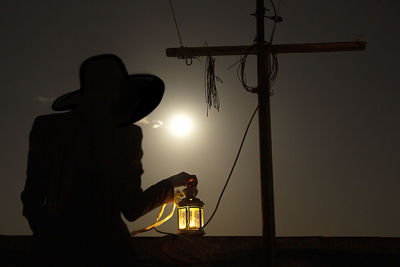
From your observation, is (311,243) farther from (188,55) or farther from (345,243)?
(188,55)

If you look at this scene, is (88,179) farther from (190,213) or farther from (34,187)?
(190,213)

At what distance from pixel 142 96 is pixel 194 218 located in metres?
2.61

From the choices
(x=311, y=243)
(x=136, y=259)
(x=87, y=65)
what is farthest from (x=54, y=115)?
(x=311, y=243)

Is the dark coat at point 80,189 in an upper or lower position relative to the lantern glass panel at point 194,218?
upper

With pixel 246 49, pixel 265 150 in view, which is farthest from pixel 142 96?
pixel 246 49

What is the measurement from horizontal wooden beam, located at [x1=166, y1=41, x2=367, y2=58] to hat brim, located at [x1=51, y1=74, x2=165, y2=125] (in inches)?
120

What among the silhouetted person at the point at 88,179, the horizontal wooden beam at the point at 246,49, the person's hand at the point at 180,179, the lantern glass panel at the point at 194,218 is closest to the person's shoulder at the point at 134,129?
the silhouetted person at the point at 88,179

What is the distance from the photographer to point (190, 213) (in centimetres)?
464

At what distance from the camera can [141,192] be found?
226 centimetres

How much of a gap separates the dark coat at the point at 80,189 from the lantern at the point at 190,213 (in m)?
2.06

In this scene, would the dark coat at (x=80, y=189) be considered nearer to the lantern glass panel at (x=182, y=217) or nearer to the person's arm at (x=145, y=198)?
the person's arm at (x=145, y=198)

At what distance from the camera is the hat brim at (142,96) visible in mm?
2396

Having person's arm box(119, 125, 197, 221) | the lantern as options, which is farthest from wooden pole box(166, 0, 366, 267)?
person's arm box(119, 125, 197, 221)

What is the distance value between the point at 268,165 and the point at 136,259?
2492mm
